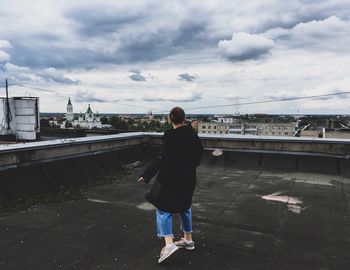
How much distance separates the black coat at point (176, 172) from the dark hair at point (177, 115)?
8 cm

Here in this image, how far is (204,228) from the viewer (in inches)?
193

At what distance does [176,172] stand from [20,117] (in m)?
13.0

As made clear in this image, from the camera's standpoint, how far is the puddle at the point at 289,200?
5.75 metres

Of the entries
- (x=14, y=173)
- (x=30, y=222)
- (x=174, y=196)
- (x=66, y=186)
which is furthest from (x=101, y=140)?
(x=174, y=196)

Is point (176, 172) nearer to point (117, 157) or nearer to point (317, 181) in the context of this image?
point (317, 181)

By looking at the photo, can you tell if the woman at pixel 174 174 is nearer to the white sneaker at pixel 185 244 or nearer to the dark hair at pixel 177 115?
the dark hair at pixel 177 115

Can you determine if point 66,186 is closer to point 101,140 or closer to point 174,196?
point 101,140

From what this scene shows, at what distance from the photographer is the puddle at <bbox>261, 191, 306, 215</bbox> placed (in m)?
5.75

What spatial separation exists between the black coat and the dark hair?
0.27 feet

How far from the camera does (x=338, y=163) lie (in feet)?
28.8

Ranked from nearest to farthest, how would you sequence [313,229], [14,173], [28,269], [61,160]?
[28,269] < [313,229] < [14,173] < [61,160]

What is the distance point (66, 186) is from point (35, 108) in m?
8.80

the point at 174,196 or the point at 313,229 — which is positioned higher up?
the point at 174,196

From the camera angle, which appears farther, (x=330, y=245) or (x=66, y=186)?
(x=66, y=186)
